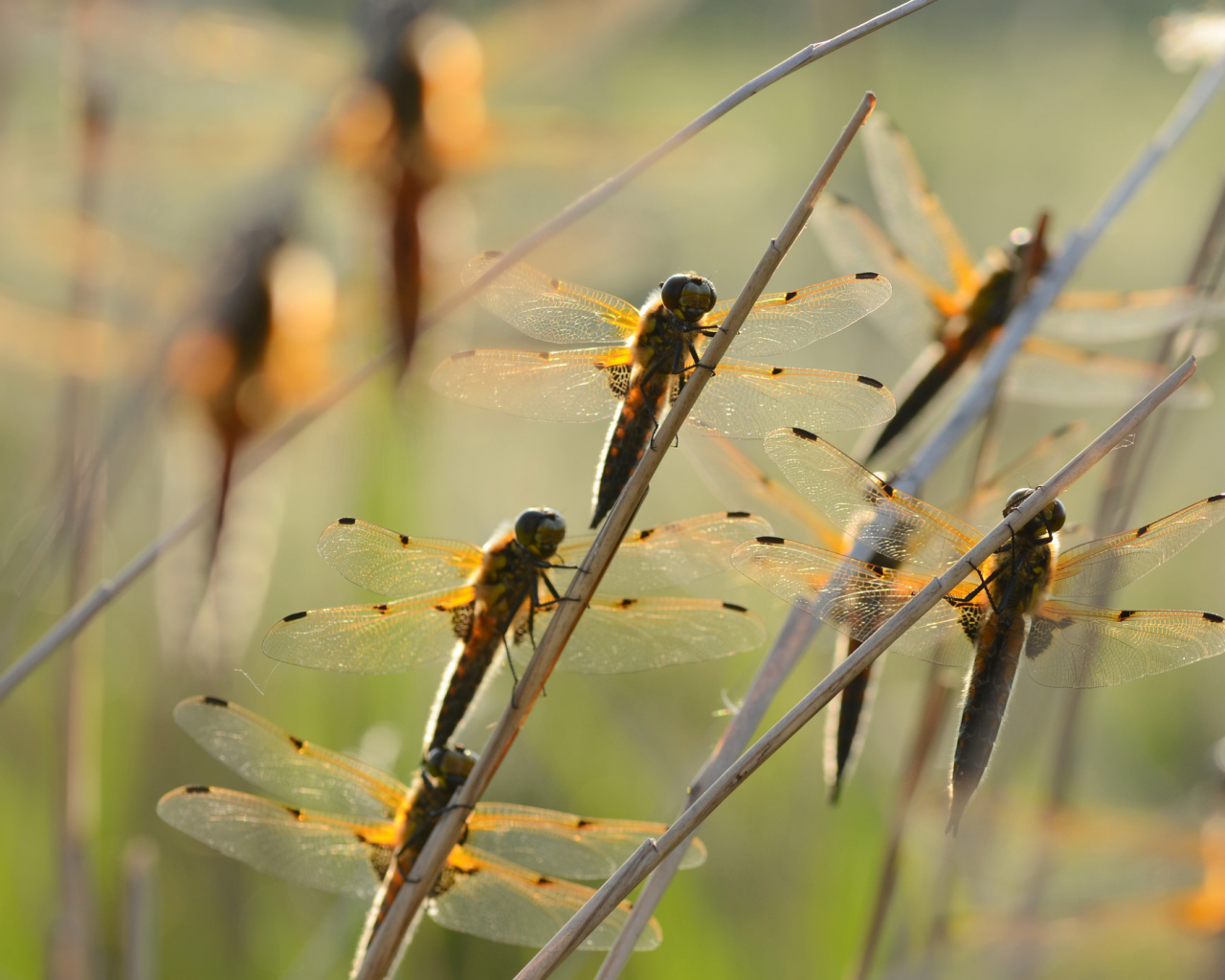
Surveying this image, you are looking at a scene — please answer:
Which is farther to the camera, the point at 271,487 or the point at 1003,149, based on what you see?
the point at 1003,149

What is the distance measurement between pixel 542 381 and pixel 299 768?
48 cm

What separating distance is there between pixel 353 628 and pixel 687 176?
1.22 m

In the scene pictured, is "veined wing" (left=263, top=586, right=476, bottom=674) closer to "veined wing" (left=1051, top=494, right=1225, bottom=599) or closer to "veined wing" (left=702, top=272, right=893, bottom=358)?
"veined wing" (left=702, top=272, right=893, bottom=358)

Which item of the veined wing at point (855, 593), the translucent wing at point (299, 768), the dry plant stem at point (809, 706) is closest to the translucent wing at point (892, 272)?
the veined wing at point (855, 593)

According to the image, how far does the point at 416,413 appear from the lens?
196 cm

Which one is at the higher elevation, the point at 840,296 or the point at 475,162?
the point at 475,162

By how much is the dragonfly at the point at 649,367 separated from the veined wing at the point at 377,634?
199 millimetres

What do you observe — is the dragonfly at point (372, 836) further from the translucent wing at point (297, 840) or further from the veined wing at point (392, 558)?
the veined wing at point (392, 558)

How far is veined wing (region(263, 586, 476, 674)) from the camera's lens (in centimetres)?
97

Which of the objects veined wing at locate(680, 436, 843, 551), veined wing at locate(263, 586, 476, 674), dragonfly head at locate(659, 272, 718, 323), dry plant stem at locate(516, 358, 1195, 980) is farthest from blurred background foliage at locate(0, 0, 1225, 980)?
dry plant stem at locate(516, 358, 1195, 980)

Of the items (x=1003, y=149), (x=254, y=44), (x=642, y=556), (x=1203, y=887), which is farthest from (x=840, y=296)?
(x=1003, y=149)

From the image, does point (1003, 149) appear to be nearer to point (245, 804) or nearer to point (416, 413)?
point (416, 413)

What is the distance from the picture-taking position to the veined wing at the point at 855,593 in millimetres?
902

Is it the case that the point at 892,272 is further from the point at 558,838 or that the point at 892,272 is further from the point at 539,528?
the point at 558,838
